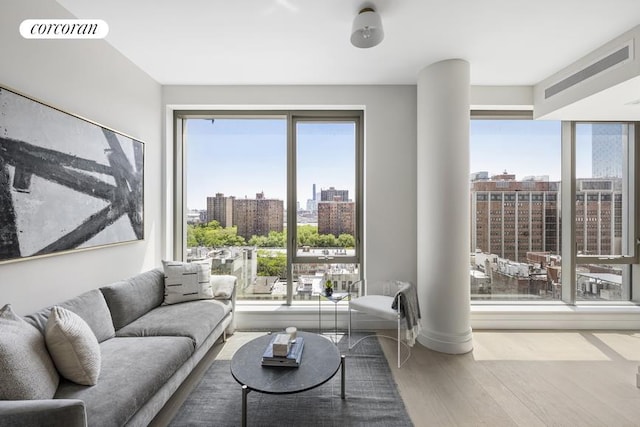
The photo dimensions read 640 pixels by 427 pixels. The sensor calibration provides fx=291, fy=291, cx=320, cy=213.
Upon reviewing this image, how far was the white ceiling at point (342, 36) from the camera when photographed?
209 cm

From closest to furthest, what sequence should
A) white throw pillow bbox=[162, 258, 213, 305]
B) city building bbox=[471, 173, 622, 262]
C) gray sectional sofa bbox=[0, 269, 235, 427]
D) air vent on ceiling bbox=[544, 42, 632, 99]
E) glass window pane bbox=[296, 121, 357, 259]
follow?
gray sectional sofa bbox=[0, 269, 235, 427], air vent on ceiling bbox=[544, 42, 632, 99], white throw pillow bbox=[162, 258, 213, 305], city building bbox=[471, 173, 622, 262], glass window pane bbox=[296, 121, 357, 259]

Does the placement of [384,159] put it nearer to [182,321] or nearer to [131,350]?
[182,321]

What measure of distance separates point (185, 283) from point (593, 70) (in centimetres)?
423

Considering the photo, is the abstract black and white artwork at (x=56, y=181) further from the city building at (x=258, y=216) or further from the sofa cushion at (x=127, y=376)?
the city building at (x=258, y=216)

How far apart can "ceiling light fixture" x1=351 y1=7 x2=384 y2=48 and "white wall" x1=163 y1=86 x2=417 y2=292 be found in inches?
47.0

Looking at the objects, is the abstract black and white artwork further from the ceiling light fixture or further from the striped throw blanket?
the striped throw blanket

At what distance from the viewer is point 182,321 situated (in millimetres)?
2311

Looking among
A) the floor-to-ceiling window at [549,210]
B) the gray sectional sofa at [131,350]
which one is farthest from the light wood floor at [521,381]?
the floor-to-ceiling window at [549,210]

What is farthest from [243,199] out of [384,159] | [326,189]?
[384,159]

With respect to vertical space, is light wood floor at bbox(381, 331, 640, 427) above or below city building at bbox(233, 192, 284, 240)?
below

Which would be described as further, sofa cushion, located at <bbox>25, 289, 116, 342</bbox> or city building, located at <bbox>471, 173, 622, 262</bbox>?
city building, located at <bbox>471, 173, 622, 262</bbox>

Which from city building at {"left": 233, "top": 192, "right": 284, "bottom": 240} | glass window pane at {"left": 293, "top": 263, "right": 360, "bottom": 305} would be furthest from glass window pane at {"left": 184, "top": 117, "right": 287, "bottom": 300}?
glass window pane at {"left": 293, "top": 263, "right": 360, "bottom": 305}

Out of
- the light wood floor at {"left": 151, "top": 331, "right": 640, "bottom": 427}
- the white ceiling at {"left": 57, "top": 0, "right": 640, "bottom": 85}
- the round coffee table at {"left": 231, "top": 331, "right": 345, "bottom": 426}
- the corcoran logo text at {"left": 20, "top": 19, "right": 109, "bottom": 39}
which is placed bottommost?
the light wood floor at {"left": 151, "top": 331, "right": 640, "bottom": 427}

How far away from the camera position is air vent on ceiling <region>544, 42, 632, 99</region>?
2.37 metres
